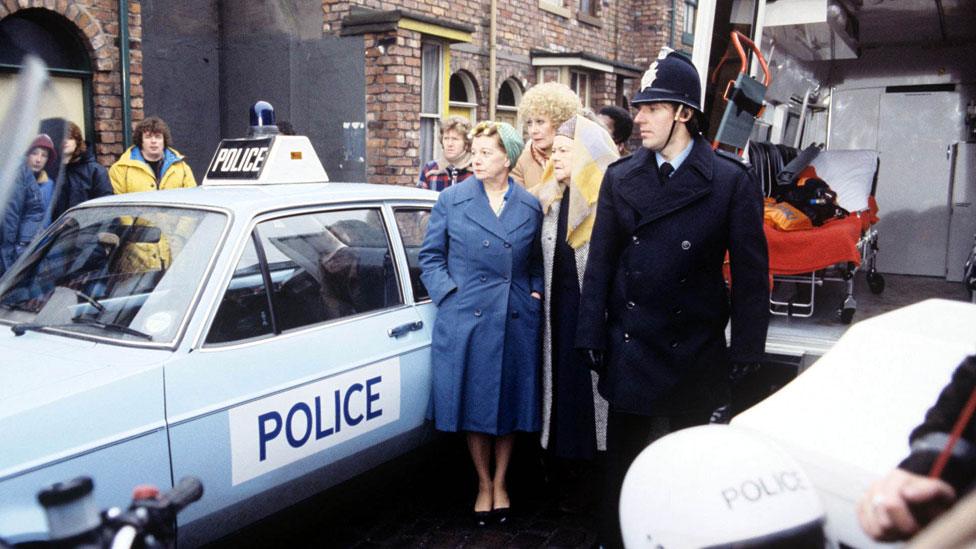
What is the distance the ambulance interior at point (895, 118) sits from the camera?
20.3 ft

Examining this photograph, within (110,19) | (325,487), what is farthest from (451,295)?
(110,19)

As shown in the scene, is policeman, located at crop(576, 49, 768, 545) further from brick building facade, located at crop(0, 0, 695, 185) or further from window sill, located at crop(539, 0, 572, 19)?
window sill, located at crop(539, 0, 572, 19)

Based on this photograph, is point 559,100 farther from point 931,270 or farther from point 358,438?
point 931,270

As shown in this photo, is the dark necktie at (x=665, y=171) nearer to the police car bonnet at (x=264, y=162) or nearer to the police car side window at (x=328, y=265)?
the police car side window at (x=328, y=265)

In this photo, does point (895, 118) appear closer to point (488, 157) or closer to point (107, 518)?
point (488, 157)

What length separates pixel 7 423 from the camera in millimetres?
2400

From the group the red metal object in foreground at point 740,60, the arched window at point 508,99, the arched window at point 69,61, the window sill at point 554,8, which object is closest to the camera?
the red metal object in foreground at point 740,60

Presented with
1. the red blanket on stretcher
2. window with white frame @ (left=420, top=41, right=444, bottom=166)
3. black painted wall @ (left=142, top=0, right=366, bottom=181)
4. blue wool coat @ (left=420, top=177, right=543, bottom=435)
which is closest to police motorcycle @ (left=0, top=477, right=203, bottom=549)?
blue wool coat @ (left=420, top=177, right=543, bottom=435)

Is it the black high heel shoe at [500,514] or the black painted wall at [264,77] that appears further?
the black painted wall at [264,77]

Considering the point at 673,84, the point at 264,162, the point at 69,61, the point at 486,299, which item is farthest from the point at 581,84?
the point at 673,84

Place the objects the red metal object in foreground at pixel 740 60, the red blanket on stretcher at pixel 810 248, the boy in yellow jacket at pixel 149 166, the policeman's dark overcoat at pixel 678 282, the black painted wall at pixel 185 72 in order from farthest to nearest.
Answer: the black painted wall at pixel 185 72
the boy in yellow jacket at pixel 149 166
the red metal object in foreground at pixel 740 60
the red blanket on stretcher at pixel 810 248
the policeman's dark overcoat at pixel 678 282

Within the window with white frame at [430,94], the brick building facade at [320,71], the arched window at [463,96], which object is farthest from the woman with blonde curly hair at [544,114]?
the arched window at [463,96]

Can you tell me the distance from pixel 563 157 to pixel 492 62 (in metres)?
8.56

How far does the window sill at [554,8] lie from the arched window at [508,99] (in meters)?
1.42
